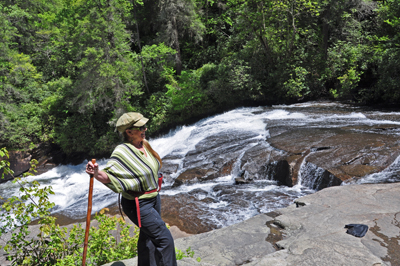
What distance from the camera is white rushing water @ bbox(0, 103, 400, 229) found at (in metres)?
7.07

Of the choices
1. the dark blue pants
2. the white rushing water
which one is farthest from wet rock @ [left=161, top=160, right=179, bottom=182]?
the dark blue pants

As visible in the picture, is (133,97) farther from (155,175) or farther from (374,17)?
(155,175)

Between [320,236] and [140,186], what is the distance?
2880mm

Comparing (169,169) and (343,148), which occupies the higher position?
(343,148)

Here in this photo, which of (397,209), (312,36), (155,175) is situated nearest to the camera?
(155,175)

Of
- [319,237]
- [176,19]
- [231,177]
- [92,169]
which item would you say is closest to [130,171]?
[92,169]

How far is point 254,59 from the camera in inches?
698

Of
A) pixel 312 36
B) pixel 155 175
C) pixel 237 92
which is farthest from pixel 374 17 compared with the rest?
pixel 155 175

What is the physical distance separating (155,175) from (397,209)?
4.28 meters

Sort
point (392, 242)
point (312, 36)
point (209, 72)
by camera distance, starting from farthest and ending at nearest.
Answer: point (209, 72), point (312, 36), point (392, 242)

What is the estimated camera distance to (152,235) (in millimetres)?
2736

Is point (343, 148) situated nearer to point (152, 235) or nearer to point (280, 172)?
point (280, 172)

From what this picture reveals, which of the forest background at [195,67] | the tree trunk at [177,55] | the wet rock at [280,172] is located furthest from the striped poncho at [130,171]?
the tree trunk at [177,55]

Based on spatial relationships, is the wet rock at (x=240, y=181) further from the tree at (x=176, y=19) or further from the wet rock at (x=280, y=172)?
the tree at (x=176, y=19)
